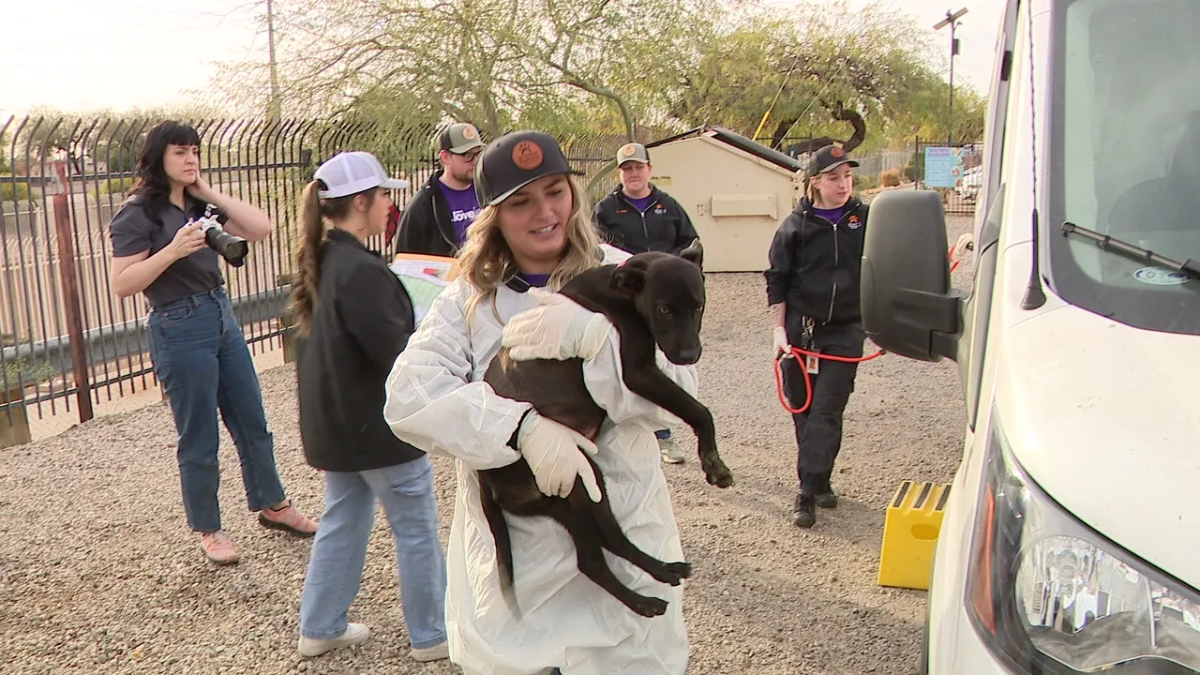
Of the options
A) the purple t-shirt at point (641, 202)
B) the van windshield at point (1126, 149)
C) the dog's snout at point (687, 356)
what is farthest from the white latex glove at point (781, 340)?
the dog's snout at point (687, 356)

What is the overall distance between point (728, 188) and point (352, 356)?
42.1 feet

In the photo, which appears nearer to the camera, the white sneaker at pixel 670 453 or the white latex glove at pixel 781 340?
the white latex glove at pixel 781 340

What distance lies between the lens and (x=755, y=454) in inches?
273

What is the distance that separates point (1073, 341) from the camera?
1835 millimetres

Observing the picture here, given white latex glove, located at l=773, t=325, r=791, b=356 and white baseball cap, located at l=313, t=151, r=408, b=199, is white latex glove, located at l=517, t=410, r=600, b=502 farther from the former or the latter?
white latex glove, located at l=773, t=325, r=791, b=356

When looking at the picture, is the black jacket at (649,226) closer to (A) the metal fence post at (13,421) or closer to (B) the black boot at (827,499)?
(B) the black boot at (827,499)

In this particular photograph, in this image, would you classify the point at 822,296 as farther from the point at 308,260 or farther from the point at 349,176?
the point at 308,260

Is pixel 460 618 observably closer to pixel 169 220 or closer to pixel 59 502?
pixel 169 220

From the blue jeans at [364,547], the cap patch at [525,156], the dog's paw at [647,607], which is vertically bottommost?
the blue jeans at [364,547]

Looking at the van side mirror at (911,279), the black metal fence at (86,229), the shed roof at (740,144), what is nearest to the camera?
the van side mirror at (911,279)

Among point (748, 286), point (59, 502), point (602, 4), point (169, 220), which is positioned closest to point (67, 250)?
point (59, 502)

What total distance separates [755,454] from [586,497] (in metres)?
4.91

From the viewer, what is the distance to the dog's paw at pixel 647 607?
221 cm

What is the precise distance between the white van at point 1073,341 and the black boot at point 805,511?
2682 millimetres
